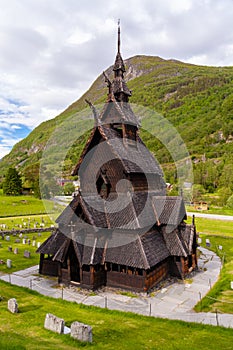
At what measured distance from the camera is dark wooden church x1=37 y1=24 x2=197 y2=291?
58.7ft

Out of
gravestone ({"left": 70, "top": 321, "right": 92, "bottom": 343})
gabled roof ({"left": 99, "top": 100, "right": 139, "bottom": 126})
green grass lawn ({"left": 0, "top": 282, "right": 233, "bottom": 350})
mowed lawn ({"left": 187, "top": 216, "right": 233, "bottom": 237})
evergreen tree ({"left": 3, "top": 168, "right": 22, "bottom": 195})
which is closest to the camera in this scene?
green grass lawn ({"left": 0, "top": 282, "right": 233, "bottom": 350})

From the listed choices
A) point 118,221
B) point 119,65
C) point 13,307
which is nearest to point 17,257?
point 118,221

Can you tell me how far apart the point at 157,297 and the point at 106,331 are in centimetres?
580

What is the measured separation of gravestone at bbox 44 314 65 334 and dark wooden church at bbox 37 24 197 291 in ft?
18.2

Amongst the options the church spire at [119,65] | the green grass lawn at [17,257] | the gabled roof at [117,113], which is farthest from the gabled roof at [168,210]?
the green grass lawn at [17,257]

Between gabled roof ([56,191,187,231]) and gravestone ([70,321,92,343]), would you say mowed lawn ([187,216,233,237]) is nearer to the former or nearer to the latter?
gabled roof ([56,191,187,231])

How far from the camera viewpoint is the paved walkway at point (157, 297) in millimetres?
14512

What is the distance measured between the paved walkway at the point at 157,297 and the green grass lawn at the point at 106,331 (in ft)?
3.44

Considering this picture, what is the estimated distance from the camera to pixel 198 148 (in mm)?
166375

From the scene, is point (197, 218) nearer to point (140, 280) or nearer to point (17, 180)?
point (140, 280)

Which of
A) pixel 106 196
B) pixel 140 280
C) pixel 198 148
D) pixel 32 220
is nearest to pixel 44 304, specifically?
pixel 140 280

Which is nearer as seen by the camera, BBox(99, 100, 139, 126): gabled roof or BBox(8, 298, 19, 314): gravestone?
BBox(8, 298, 19, 314): gravestone

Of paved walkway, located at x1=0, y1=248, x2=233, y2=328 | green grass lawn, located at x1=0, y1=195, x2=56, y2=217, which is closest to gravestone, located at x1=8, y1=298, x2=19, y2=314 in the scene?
paved walkway, located at x1=0, y1=248, x2=233, y2=328

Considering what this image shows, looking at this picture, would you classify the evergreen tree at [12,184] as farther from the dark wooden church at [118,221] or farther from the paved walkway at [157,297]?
the dark wooden church at [118,221]
